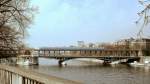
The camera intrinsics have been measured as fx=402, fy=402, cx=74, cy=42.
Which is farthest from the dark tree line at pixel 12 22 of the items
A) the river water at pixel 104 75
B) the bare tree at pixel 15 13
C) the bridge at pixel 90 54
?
the bridge at pixel 90 54

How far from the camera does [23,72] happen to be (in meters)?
6.74

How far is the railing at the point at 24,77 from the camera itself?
16.5 feet

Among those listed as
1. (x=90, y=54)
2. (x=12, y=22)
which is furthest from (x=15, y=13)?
(x=90, y=54)

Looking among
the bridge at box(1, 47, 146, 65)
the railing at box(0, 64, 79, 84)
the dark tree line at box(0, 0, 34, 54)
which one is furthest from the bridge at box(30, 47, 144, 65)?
the railing at box(0, 64, 79, 84)

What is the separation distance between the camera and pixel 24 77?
681cm

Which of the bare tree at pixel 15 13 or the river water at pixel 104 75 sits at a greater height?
the bare tree at pixel 15 13

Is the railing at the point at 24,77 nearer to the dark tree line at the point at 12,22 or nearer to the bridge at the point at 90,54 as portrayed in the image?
the dark tree line at the point at 12,22

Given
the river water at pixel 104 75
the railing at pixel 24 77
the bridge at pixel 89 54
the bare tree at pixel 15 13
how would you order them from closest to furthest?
the railing at pixel 24 77
the bare tree at pixel 15 13
the river water at pixel 104 75
the bridge at pixel 89 54

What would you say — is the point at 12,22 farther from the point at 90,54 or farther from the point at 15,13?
the point at 90,54

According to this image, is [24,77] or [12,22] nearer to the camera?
[24,77]

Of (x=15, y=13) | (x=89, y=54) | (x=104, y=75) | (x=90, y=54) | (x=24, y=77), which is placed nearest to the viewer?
(x=24, y=77)

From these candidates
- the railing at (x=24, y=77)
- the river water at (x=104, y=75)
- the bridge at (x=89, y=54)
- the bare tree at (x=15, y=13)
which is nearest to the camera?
the railing at (x=24, y=77)

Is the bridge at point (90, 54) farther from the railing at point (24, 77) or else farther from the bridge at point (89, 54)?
the railing at point (24, 77)

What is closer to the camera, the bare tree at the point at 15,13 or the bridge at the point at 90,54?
the bare tree at the point at 15,13
